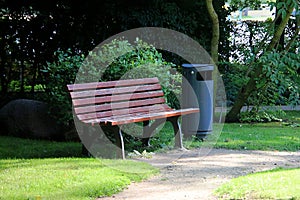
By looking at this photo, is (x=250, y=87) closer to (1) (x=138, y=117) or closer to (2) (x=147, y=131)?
(2) (x=147, y=131)

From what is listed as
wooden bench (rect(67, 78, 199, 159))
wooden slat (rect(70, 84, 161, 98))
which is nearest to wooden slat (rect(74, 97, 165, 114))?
wooden bench (rect(67, 78, 199, 159))

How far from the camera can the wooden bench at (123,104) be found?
717 cm

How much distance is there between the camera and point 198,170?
6.63 meters

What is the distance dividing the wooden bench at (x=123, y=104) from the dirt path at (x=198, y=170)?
558mm

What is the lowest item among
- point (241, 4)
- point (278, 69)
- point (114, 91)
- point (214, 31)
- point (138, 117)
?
point (138, 117)

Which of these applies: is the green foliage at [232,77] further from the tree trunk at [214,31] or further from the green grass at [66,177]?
the green grass at [66,177]

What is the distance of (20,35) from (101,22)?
6.00ft

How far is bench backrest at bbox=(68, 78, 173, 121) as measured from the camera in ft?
23.8

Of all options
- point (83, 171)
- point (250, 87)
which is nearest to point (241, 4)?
point (250, 87)

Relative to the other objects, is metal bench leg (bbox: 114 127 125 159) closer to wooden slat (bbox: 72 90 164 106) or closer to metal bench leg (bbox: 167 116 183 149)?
wooden slat (bbox: 72 90 164 106)

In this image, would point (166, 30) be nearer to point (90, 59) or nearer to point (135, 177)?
point (90, 59)

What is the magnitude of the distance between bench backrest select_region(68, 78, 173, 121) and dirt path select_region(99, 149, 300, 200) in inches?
32.7

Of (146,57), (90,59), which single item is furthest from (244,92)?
(90,59)

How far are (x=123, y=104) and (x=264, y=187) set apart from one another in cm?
307
